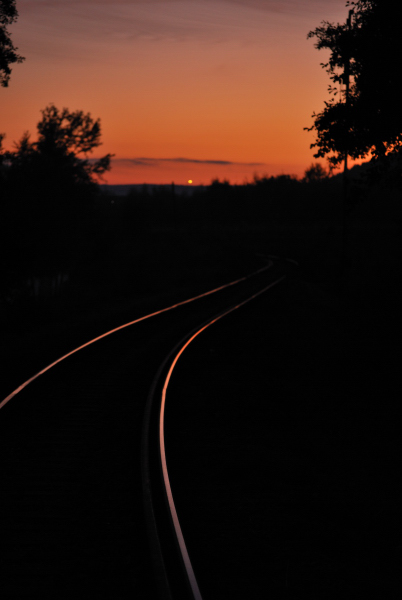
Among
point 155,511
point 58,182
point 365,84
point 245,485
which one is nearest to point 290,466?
point 245,485

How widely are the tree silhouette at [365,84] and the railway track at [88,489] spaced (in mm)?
7799

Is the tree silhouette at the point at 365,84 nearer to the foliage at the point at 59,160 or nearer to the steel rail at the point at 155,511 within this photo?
the steel rail at the point at 155,511

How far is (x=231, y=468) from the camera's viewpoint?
25.7 feet

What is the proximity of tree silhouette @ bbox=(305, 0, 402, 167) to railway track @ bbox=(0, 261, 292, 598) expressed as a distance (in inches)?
307

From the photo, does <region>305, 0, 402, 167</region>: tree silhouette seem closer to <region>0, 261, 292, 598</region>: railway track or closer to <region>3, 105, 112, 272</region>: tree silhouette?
<region>0, 261, 292, 598</region>: railway track

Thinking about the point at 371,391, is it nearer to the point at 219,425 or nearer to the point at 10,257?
the point at 219,425

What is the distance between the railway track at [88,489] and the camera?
495 centimetres

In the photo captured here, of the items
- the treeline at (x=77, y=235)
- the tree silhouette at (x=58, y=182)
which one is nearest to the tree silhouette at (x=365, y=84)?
the treeline at (x=77, y=235)

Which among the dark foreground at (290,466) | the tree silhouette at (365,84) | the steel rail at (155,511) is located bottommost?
the dark foreground at (290,466)

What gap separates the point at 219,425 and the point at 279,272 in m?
37.5

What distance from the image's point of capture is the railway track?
4949 mm

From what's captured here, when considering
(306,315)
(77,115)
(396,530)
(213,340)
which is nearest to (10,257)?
(213,340)

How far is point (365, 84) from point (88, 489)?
1223cm

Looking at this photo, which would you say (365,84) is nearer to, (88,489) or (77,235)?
(88,489)
